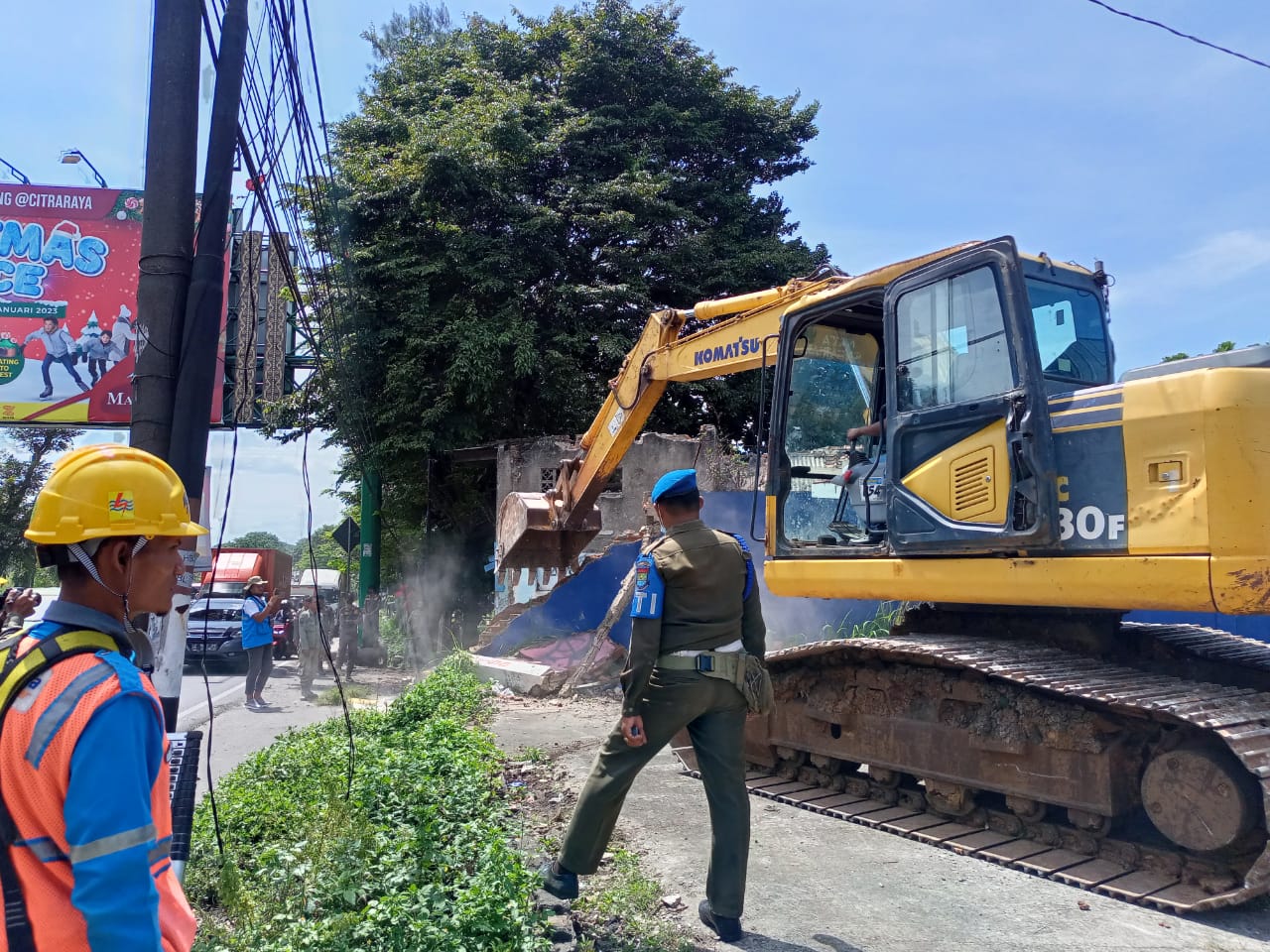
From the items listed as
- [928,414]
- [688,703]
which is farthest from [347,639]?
[688,703]

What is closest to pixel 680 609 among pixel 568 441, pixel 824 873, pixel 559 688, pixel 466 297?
pixel 824 873

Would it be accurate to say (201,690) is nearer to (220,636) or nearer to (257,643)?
(257,643)

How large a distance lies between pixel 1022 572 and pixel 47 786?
4.44 m

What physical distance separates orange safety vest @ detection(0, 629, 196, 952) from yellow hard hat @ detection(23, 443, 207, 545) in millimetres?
289

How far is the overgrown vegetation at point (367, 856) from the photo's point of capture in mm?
3561

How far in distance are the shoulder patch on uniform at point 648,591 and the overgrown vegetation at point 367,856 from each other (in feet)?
3.77

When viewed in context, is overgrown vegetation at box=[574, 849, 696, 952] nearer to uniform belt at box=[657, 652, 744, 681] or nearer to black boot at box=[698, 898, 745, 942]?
black boot at box=[698, 898, 745, 942]

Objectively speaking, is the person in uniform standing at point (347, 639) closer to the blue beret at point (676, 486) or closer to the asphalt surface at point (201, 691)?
the asphalt surface at point (201, 691)

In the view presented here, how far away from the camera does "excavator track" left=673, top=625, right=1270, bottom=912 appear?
4.43 m

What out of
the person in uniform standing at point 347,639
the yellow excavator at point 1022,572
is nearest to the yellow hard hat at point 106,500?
the yellow excavator at point 1022,572

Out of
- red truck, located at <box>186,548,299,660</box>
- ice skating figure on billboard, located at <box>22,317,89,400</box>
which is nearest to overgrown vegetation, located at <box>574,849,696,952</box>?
red truck, located at <box>186,548,299,660</box>

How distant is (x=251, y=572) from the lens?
21766 mm

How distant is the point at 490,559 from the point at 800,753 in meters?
15.0

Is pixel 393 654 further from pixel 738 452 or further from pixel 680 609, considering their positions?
pixel 680 609
